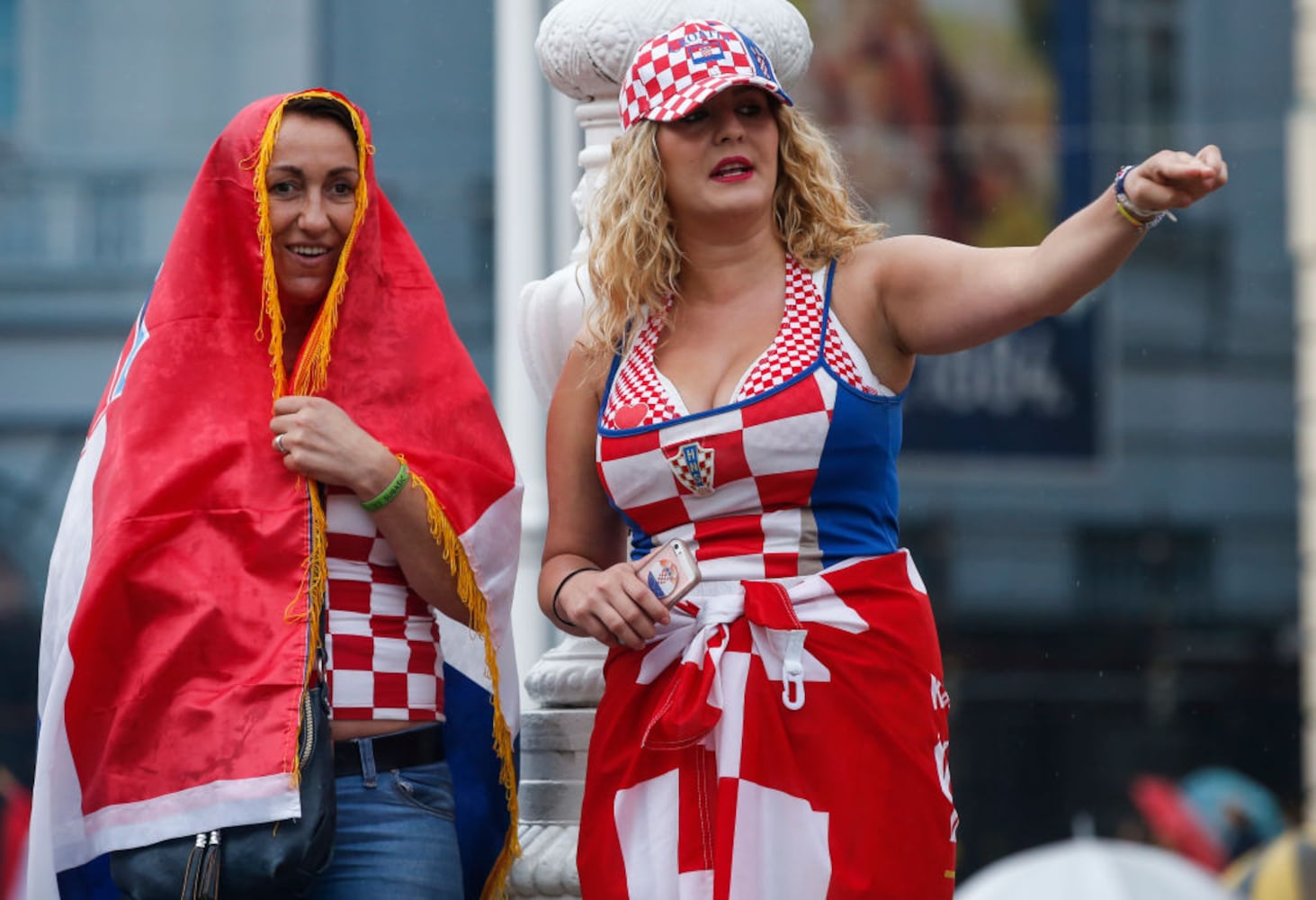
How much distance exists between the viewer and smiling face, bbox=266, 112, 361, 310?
2500mm

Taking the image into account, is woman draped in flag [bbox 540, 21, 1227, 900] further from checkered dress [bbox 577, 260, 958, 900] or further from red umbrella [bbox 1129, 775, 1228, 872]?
red umbrella [bbox 1129, 775, 1228, 872]

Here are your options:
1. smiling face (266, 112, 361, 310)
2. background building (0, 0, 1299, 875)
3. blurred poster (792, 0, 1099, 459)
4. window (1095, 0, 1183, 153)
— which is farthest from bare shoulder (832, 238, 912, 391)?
window (1095, 0, 1183, 153)

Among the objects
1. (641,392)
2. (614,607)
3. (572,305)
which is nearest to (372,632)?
(614,607)

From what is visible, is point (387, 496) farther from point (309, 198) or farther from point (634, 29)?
point (634, 29)

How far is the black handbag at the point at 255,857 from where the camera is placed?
7.43 feet

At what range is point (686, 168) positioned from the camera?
2381 millimetres

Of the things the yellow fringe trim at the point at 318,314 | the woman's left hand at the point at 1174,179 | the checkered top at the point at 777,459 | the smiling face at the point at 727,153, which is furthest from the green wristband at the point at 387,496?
the woman's left hand at the point at 1174,179

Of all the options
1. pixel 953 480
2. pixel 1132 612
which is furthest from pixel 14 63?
pixel 1132 612

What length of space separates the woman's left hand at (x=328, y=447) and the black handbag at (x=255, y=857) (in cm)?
33

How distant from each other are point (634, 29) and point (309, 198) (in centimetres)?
68

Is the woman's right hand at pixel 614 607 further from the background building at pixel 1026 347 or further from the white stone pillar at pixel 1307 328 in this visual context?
the background building at pixel 1026 347

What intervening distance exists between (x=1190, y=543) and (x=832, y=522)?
371 inches

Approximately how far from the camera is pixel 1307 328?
9.31m

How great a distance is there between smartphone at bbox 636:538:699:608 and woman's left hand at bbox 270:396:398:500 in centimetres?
40
